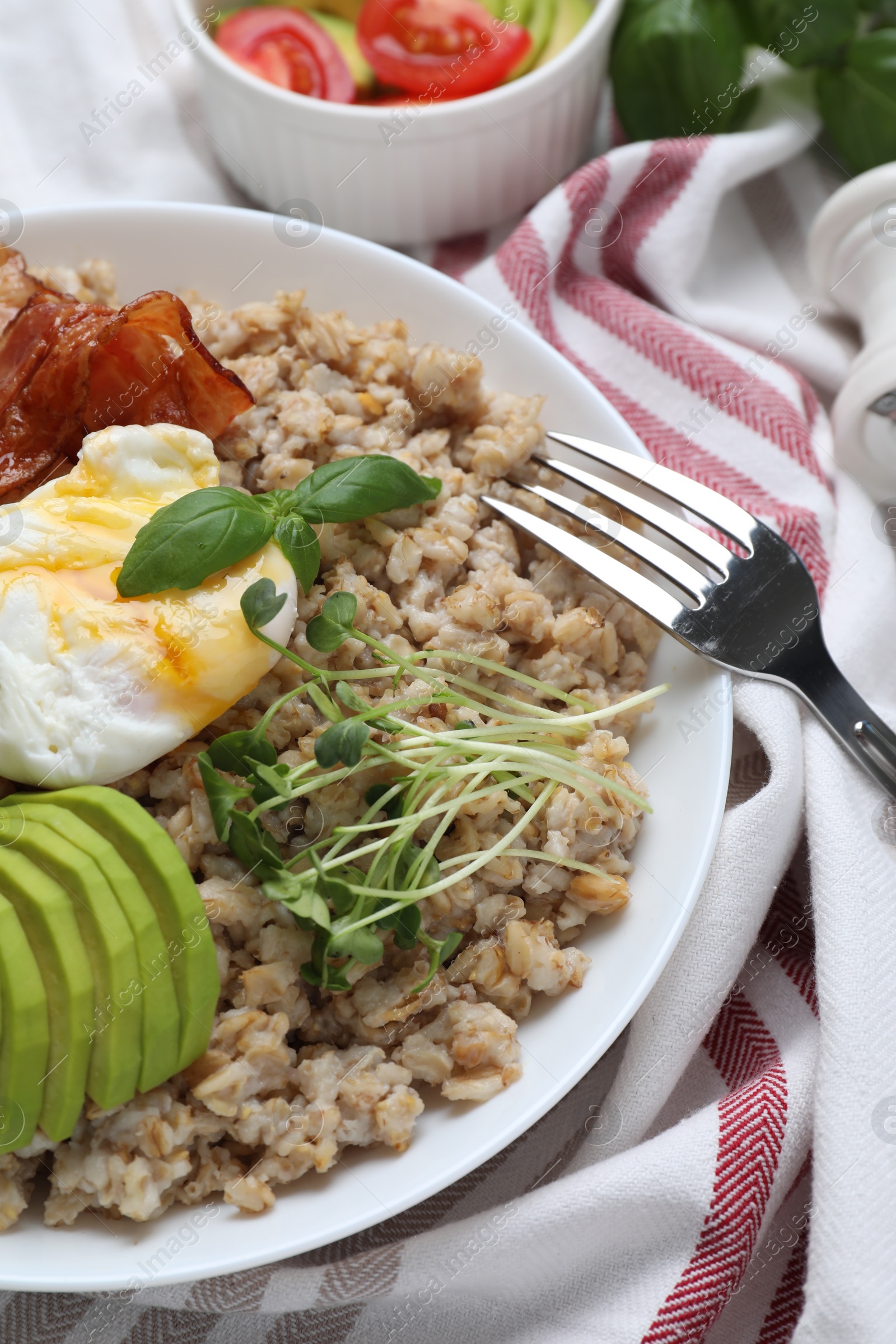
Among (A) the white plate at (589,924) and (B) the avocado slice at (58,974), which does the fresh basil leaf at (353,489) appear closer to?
(A) the white plate at (589,924)

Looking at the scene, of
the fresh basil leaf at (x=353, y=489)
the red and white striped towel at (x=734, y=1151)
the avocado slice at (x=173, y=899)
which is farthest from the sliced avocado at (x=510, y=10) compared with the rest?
the avocado slice at (x=173, y=899)

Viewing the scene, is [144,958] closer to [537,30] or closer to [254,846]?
[254,846]

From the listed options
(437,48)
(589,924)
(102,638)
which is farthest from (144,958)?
(437,48)

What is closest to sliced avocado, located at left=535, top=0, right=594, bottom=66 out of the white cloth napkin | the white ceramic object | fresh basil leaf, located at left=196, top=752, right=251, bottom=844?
the white cloth napkin

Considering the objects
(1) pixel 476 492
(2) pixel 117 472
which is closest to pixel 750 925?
(1) pixel 476 492

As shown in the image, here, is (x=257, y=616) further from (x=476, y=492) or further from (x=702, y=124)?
(x=702, y=124)
